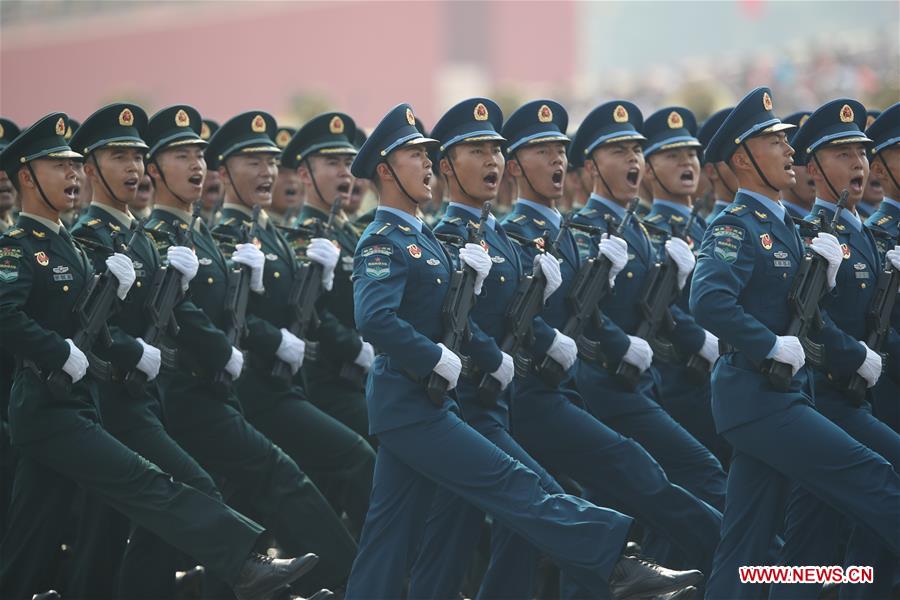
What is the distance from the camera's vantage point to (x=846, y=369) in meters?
7.02

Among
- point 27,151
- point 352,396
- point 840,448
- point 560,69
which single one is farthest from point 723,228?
point 560,69

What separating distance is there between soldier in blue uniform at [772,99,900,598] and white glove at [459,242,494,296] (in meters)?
1.49

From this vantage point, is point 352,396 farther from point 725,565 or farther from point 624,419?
point 725,565

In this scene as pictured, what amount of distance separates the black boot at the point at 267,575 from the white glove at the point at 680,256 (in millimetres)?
2545

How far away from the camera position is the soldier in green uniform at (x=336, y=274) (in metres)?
8.66

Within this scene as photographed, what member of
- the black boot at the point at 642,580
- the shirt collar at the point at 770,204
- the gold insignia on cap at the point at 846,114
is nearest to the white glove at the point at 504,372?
the black boot at the point at 642,580

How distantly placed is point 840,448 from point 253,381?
10.5ft

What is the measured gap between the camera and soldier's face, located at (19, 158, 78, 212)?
24.3ft

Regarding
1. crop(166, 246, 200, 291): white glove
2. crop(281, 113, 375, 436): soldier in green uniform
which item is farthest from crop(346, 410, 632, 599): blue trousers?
crop(281, 113, 375, 436): soldier in green uniform

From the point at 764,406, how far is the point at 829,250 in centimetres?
77

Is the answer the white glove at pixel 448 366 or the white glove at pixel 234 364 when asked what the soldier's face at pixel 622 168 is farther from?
the white glove at pixel 448 366

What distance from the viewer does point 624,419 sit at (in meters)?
7.87

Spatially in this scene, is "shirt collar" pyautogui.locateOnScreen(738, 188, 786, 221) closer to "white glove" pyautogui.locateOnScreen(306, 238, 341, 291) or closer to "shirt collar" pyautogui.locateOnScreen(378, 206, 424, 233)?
"shirt collar" pyautogui.locateOnScreen(378, 206, 424, 233)

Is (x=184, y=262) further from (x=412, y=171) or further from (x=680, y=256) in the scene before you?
(x=680, y=256)
